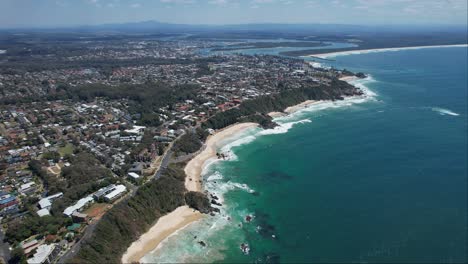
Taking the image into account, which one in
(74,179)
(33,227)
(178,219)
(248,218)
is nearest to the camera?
(33,227)

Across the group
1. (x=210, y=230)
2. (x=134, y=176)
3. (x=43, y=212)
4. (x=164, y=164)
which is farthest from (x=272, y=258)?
(x=43, y=212)

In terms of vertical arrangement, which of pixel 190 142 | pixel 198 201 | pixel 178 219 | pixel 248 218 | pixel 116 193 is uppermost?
pixel 190 142

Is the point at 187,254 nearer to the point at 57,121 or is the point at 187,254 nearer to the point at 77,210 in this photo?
the point at 77,210

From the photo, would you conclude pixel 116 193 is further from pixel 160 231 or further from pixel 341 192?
pixel 341 192

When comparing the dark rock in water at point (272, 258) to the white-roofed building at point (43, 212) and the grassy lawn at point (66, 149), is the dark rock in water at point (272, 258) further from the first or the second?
the grassy lawn at point (66, 149)

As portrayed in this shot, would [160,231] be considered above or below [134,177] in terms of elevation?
below

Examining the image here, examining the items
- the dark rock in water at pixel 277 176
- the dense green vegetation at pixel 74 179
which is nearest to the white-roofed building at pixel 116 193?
the dense green vegetation at pixel 74 179

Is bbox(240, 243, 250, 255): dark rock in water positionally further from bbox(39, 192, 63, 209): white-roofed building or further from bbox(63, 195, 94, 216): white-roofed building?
bbox(39, 192, 63, 209): white-roofed building
